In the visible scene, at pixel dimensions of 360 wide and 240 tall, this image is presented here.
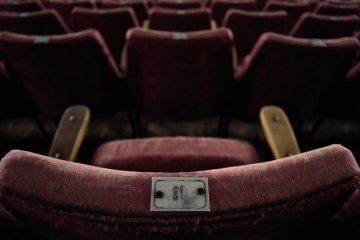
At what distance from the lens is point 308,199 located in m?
0.20

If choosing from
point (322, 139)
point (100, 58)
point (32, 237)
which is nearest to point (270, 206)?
point (32, 237)

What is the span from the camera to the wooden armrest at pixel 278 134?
1.66 ft

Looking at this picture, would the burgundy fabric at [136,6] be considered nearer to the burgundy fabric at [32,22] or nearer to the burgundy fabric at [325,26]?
the burgundy fabric at [32,22]

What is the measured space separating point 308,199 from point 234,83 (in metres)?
0.66

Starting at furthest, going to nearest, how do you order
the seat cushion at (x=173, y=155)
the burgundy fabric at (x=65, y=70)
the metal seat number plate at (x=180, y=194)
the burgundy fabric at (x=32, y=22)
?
the burgundy fabric at (x=32, y=22) < the burgundy fabric at (x=65, y=70) < the seat cushion at (x=173, y=155) < the metal seat number plate at (x=180, y=194)

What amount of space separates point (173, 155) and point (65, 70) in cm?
42

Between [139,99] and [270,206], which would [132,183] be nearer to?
[270,206]

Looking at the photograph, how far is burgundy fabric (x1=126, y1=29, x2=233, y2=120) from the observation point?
2.19 feet

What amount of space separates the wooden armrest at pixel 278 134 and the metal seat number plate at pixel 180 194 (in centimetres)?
33

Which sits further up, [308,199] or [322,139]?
[308,199]

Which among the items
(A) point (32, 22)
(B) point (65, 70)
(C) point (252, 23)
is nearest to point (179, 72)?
(B) point (65, 70)

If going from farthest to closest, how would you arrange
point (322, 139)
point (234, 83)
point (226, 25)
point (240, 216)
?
point (226, 25), point (322, 139), point (234, 83), point (240, 216)

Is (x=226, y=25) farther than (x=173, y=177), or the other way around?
(x=226, y=25)

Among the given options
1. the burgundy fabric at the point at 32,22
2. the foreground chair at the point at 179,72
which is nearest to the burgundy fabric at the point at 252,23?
the foreground chair at the point at 179,72
